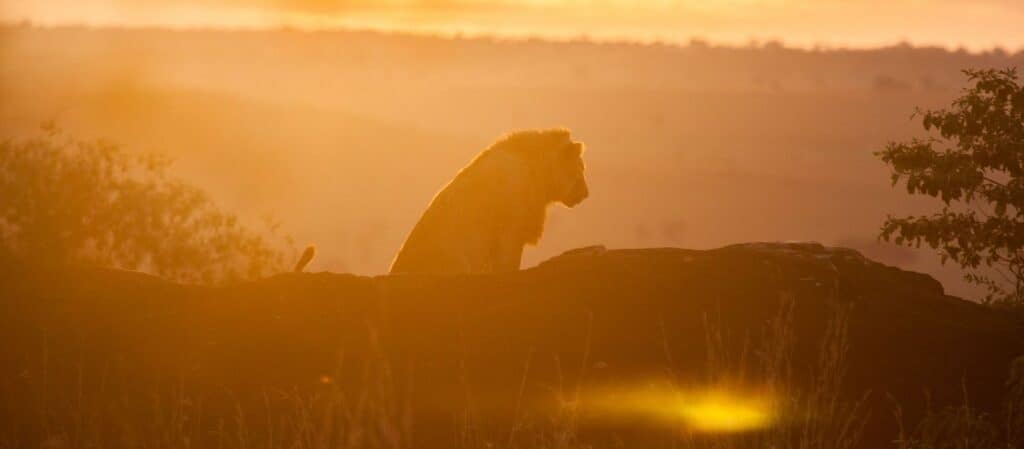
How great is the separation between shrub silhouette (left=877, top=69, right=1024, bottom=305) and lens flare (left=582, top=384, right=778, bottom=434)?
18.4ft

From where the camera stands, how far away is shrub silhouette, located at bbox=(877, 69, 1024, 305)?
45.1ft

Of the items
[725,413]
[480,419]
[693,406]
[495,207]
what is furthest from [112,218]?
[725,413]

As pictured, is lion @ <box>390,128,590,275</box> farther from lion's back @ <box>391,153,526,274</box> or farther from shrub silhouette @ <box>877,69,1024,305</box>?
shrub silhouette @ <box>877,69,1024,305</box>

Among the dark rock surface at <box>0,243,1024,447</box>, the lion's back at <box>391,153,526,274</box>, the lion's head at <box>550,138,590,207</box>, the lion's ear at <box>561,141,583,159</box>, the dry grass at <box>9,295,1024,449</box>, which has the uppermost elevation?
the lion's ear at <box>561,141,583,159</box>

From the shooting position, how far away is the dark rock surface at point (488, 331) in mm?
8898

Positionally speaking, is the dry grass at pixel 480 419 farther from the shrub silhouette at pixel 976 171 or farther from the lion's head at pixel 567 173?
the shrub silhouette at pixel 976 171

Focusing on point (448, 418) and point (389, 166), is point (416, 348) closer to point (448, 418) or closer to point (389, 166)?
point (448, 418)

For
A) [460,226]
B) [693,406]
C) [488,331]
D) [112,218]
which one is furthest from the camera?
[112,218]

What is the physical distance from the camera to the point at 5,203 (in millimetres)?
19578

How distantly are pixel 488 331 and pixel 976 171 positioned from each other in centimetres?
637

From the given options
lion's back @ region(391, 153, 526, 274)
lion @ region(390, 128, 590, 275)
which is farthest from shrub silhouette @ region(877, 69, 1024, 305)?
lion's back @ region(391, 153, 526, 274)

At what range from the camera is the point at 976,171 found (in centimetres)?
1384

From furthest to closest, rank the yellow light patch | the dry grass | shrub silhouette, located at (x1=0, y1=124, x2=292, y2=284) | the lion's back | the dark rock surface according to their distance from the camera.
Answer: shrub silhouette, located at (x1=0, y1=124, x2=292, y2=284) → the lion's back → the dark rock surface → the yellow light patch → the dry grass

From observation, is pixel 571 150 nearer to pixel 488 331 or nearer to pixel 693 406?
pixel 488 331
